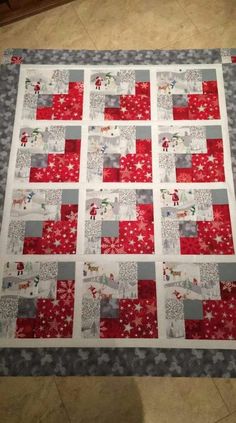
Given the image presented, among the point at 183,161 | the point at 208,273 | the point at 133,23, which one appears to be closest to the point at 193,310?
the point at 208,273

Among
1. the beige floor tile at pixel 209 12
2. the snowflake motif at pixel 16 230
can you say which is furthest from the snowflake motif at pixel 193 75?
the snowflake motif at pixel 16 230

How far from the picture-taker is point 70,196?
1641 millimetres

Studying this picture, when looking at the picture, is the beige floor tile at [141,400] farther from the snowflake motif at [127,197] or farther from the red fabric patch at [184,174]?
the red fabric patch at [184,174]

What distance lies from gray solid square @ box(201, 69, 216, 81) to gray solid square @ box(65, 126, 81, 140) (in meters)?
0.61

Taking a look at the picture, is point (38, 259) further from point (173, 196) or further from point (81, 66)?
point (81, 66)

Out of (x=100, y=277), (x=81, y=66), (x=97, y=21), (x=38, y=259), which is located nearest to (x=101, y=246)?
(x=100, y=277)

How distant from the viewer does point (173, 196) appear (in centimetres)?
164

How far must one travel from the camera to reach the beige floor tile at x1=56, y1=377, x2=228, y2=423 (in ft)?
4.46

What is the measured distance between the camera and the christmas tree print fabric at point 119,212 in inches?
57.9

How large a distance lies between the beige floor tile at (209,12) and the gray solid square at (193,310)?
1314mm

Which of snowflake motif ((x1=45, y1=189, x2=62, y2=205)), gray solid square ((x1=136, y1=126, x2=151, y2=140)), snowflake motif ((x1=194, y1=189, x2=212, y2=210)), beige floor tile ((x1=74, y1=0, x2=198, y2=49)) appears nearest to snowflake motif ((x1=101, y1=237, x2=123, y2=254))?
snowflake motif ((x1=45, y1=189, x2=62, y2=205))

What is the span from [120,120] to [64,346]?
3.14 ft

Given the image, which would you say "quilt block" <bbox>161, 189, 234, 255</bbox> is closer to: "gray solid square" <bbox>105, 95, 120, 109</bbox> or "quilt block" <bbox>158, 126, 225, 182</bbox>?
"quilt block" <bbox>158, 126, 225, 182</bbox>

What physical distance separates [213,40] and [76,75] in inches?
26.7
